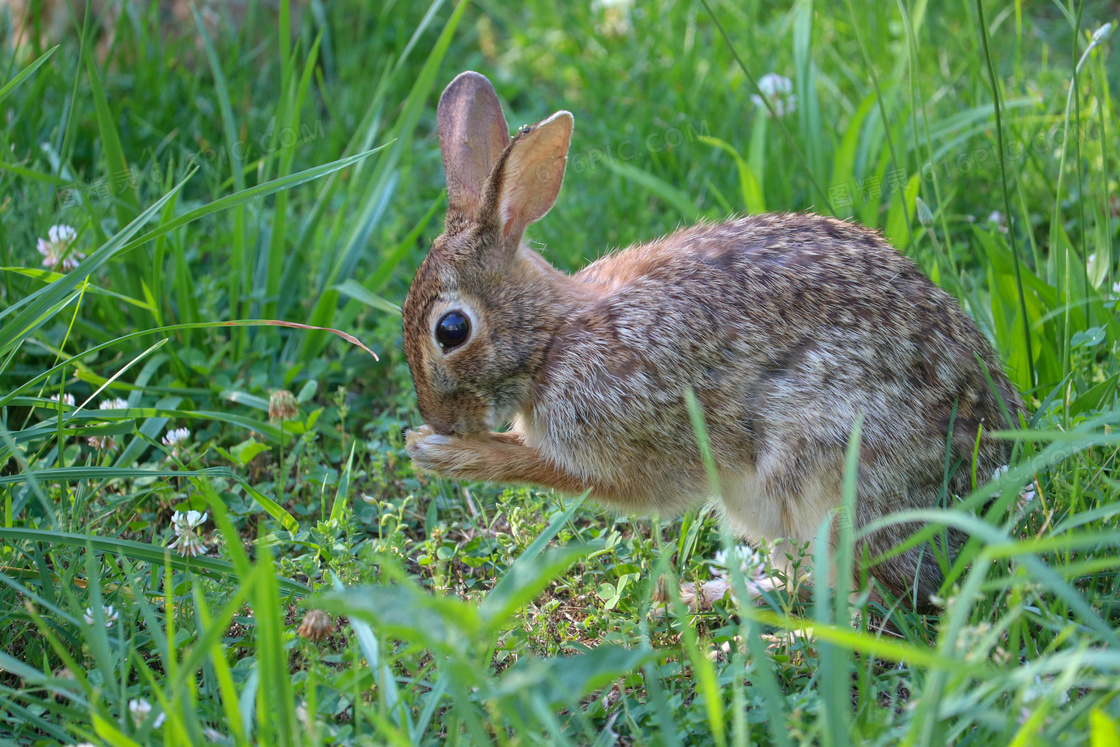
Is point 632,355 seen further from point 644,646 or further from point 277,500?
point 277,500

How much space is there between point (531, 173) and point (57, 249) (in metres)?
2.12

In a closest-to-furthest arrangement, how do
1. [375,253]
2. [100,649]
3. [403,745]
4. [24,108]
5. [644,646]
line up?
[403,745] < [100,649] < [644,646] < [24,108] < [375,253]

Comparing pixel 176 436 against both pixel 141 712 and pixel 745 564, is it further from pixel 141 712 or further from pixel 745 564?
pixel 745 564

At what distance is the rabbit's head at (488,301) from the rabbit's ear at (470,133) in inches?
2.9

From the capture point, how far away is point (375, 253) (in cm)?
544

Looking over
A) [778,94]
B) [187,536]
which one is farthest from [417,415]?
[778,94]

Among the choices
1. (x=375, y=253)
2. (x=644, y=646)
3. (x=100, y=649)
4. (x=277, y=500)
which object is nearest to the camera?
(x=100, y=649)

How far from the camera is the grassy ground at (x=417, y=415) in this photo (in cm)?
229

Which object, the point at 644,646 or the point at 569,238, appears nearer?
the point at 644,646

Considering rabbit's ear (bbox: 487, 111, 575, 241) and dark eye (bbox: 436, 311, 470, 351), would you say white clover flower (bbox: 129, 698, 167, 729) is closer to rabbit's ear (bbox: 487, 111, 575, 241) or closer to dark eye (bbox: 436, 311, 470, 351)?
dark eye (bbox: 436, 311, 470, 351)

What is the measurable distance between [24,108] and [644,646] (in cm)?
416

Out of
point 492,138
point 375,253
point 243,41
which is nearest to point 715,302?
point 492,138

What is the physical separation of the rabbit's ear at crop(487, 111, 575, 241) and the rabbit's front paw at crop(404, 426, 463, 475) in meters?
0.82

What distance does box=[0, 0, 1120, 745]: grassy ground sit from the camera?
7.50ft
